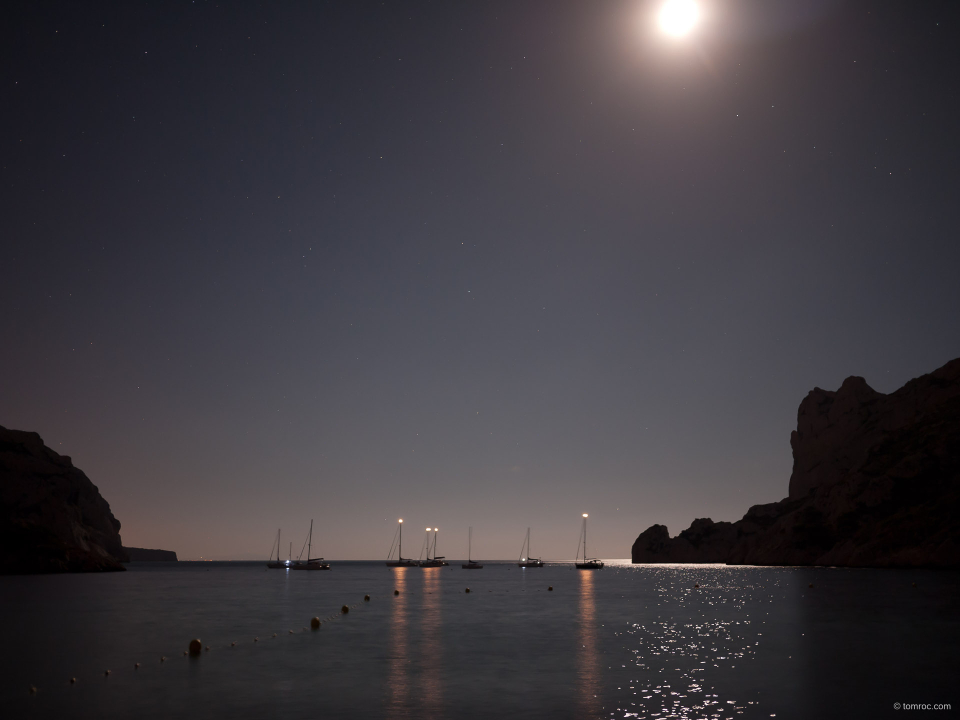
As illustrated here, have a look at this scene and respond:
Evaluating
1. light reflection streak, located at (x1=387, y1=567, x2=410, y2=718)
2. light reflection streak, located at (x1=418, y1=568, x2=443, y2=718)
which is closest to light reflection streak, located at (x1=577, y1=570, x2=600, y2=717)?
light reflection streak, located at (x1=418, y1=568, x2=443, y2=718)

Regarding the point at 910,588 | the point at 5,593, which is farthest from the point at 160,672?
the point at 910,588

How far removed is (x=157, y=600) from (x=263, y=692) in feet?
254

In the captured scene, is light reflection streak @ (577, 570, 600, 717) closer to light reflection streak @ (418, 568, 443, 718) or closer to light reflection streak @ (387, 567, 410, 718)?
light reflection streak @ (418, 568, 443, 718)

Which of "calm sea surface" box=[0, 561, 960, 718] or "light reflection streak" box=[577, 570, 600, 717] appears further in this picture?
"calm sea surface" box=[0, 561, 960, 718]

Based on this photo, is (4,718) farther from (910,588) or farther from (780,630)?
(910,588)

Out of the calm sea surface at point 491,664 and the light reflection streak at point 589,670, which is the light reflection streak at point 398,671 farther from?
the light reflection streak at point 589,670

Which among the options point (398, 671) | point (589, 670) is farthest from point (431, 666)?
point (589, 670)

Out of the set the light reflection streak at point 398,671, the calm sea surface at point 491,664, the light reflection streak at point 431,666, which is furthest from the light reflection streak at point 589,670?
the light reflection streak at point 398,671

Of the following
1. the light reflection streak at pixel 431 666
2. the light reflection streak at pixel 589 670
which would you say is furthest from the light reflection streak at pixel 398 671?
the light reflection streak at pixel 589 670

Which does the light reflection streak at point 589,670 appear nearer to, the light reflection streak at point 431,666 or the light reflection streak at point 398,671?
the light reflection streak at point 431,666

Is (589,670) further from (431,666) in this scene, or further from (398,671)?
(398,671)

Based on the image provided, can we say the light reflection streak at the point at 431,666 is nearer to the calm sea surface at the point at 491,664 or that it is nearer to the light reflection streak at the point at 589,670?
the calm sea surface at the point at 491,664

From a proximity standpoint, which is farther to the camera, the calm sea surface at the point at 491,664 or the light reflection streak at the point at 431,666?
the calm sea surface at the point at 491,664

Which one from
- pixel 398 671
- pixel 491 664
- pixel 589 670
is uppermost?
pixel 589 670
